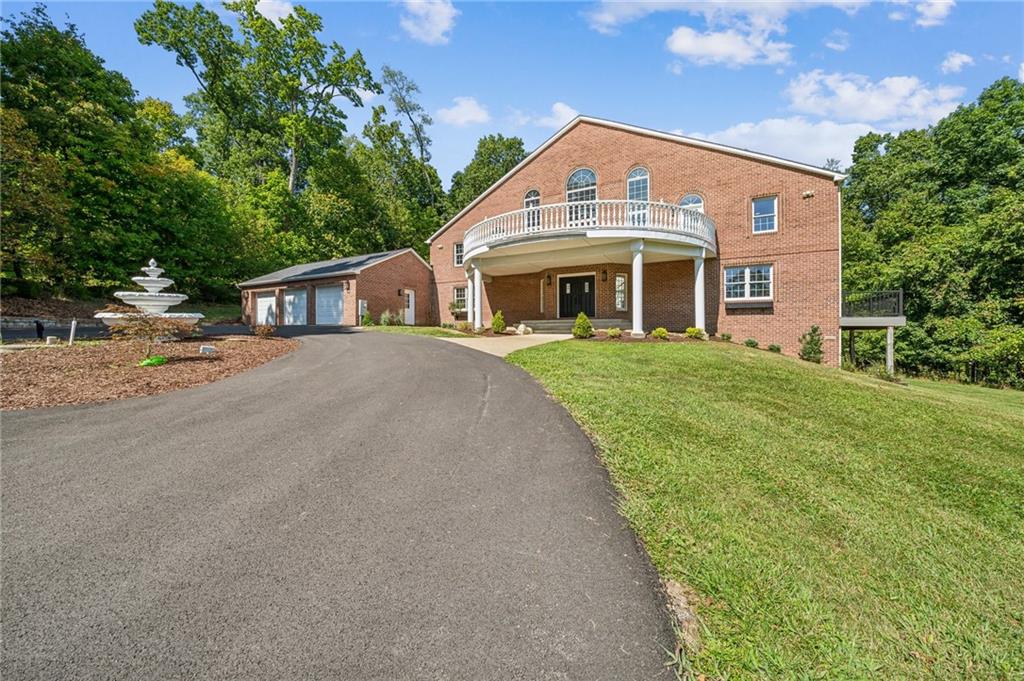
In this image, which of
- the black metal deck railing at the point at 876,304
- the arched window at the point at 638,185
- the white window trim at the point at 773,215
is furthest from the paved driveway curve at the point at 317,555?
the black metal deck railing at the point at 876,304

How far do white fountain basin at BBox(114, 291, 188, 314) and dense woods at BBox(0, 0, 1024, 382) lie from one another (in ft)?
24.3

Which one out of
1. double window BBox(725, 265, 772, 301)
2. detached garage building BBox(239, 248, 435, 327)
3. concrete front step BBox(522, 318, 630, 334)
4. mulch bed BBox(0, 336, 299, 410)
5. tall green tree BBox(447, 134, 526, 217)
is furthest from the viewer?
tall green tree BBox(447, 134, 526, 217)

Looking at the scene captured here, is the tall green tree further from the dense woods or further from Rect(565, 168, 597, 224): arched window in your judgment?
Rect(565, 168, 597, 224): arched window

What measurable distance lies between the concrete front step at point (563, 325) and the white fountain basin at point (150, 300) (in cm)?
1213

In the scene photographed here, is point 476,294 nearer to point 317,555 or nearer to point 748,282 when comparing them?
point 748,282

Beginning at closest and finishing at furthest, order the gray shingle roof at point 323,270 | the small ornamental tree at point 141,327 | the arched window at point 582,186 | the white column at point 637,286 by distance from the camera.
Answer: the small ornamental tree at point 141,327 → the white column at point 637,286 → the arched window at point 582,186 → the gray shingle roof at point 323,270

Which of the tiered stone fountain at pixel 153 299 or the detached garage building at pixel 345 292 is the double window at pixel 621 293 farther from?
the tiered stone fountain at pixel 153 299

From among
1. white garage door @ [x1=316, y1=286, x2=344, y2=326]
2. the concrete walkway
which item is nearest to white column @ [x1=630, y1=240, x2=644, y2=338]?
the concrete walkway

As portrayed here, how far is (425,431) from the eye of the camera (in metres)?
4.81

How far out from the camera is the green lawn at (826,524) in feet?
6.74

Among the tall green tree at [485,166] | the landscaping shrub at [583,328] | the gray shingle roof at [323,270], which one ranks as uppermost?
the tall green tree at [485,166]

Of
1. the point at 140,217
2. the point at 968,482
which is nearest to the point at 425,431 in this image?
the point at 968,482

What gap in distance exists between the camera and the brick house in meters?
13.5

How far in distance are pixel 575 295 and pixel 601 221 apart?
19.6 feet
